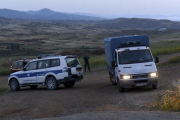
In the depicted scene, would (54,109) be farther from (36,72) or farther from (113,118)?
(36,72)

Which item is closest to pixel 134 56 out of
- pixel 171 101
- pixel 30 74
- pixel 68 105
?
pixel 68 105

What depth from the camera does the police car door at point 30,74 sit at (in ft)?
62.4

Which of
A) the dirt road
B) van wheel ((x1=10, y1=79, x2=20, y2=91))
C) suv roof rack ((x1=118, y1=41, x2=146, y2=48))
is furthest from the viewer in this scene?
van wheel ((x1=10, y1=79, x2=20, y2=91))

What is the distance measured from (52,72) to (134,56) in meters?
4.69

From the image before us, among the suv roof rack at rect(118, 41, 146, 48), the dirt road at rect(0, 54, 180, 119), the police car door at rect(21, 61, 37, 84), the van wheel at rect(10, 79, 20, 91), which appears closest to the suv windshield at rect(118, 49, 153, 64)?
the suv roof rack at rect(118, 41, 146, 48)

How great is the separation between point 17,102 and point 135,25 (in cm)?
18779

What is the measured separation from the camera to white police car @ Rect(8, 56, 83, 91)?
18.0 meters

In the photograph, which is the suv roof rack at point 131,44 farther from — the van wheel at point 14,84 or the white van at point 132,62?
the van wheel at point 14,84

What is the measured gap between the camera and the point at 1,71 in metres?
34.6

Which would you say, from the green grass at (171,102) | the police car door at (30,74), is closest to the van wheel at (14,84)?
the police car door at (30,74)

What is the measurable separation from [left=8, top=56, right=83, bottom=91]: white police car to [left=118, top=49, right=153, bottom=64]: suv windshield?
3176 mm

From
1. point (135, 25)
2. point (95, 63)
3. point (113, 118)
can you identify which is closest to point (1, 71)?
point (95, 63)

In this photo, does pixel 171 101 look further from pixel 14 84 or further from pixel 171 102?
pixel 14 84

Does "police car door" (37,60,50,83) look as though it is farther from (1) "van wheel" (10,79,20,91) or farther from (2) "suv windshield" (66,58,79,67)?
(1) "van wheel" (10,79,20,91)
